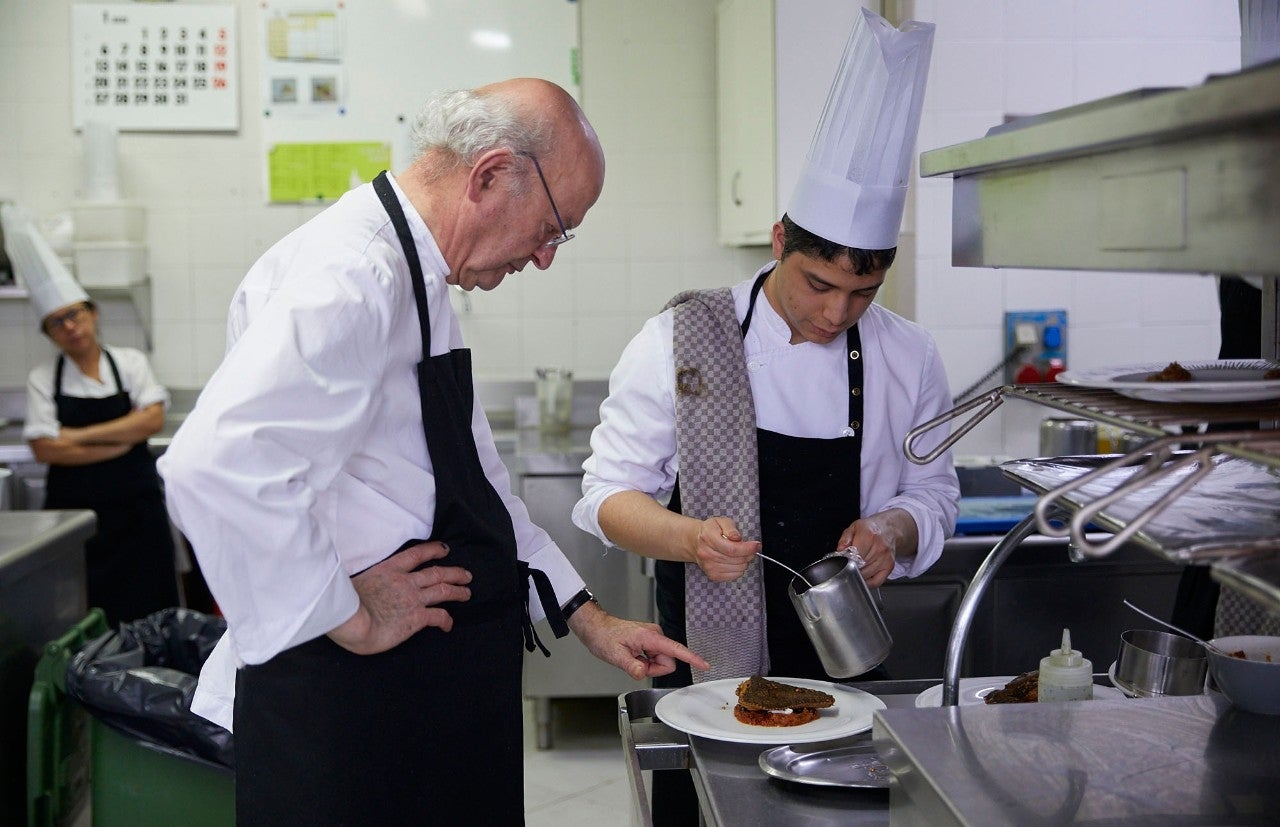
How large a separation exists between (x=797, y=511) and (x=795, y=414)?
0.16m

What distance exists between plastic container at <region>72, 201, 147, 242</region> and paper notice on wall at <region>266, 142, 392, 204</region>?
501 mm

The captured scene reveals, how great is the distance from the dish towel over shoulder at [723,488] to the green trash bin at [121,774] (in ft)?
3.38

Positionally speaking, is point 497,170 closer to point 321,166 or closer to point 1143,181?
point 1143,181

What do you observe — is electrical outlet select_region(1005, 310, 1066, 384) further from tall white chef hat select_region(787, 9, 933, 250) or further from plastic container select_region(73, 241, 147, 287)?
plastic container select_region(73, 241, 147, 287)

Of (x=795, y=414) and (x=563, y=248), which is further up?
(x=563, y=248)

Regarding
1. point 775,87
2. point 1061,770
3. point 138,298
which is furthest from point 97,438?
point 1061,770

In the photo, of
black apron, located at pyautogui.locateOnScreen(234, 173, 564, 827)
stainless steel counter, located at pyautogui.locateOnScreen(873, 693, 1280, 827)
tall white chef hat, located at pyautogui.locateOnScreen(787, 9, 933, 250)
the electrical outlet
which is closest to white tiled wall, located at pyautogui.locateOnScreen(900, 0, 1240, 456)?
the electrical outlet

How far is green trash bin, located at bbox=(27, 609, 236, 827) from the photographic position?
238 cm

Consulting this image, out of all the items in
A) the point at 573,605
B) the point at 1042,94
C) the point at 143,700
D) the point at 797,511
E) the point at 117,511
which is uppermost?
the point at 1042,94

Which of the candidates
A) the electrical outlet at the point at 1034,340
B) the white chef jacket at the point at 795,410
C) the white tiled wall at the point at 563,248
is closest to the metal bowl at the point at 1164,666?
the white chef jacket at the point at 795,410

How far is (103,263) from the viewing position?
4.28 meters

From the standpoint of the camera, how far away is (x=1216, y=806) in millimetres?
943

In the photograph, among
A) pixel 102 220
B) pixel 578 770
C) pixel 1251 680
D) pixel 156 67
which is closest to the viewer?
pixel 1251 680

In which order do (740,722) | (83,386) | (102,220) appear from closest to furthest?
1. (740,722)
2. (83,386)
3. (102,220)
